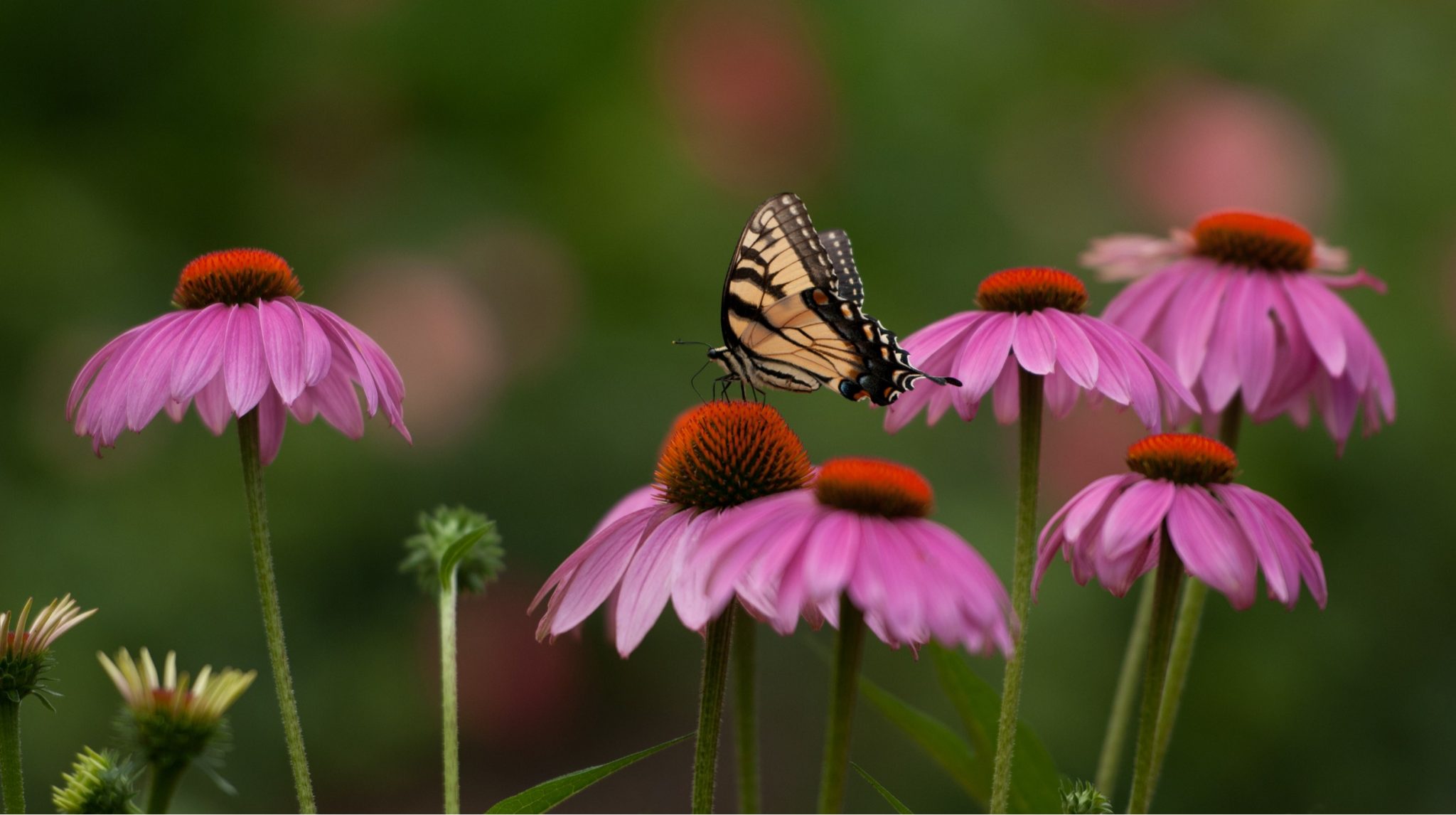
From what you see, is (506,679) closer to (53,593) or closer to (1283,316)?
(53,593)

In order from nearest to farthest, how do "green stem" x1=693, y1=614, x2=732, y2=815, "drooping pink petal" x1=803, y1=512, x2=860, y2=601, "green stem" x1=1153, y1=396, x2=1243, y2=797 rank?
1. "drooping pink petal" x1=803, y1=512, x2=860, y2=601
2. "green stem" x1=693, y1=614, x2=732, y2=815
3. "green stem" x1=1153, y1=396, x2=1243, y2=797

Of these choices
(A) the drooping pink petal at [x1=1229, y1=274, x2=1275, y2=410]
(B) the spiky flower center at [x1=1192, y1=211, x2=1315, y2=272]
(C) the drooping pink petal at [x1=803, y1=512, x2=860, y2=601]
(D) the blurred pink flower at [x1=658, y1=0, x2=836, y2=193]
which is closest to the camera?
(C) the drooping pink petal at [x1=803, y1=512, x2=860, y2=601]

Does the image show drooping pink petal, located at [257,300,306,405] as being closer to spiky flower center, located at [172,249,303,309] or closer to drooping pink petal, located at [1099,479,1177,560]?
spiky flower center, located at [172,249,303,309]

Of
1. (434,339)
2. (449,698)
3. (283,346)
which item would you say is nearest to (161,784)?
(449,698)

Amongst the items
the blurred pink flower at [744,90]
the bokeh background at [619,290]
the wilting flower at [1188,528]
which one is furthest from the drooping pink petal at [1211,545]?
the blurred pink flower at [744,90]

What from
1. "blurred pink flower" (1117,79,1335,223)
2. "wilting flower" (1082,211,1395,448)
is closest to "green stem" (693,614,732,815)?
"wilting flower" (1082,211,1395,448)

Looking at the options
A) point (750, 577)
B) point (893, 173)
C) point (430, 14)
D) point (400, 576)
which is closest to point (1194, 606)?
point (750, 577)

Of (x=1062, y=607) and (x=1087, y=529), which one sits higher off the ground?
(x=1087, y=529)
